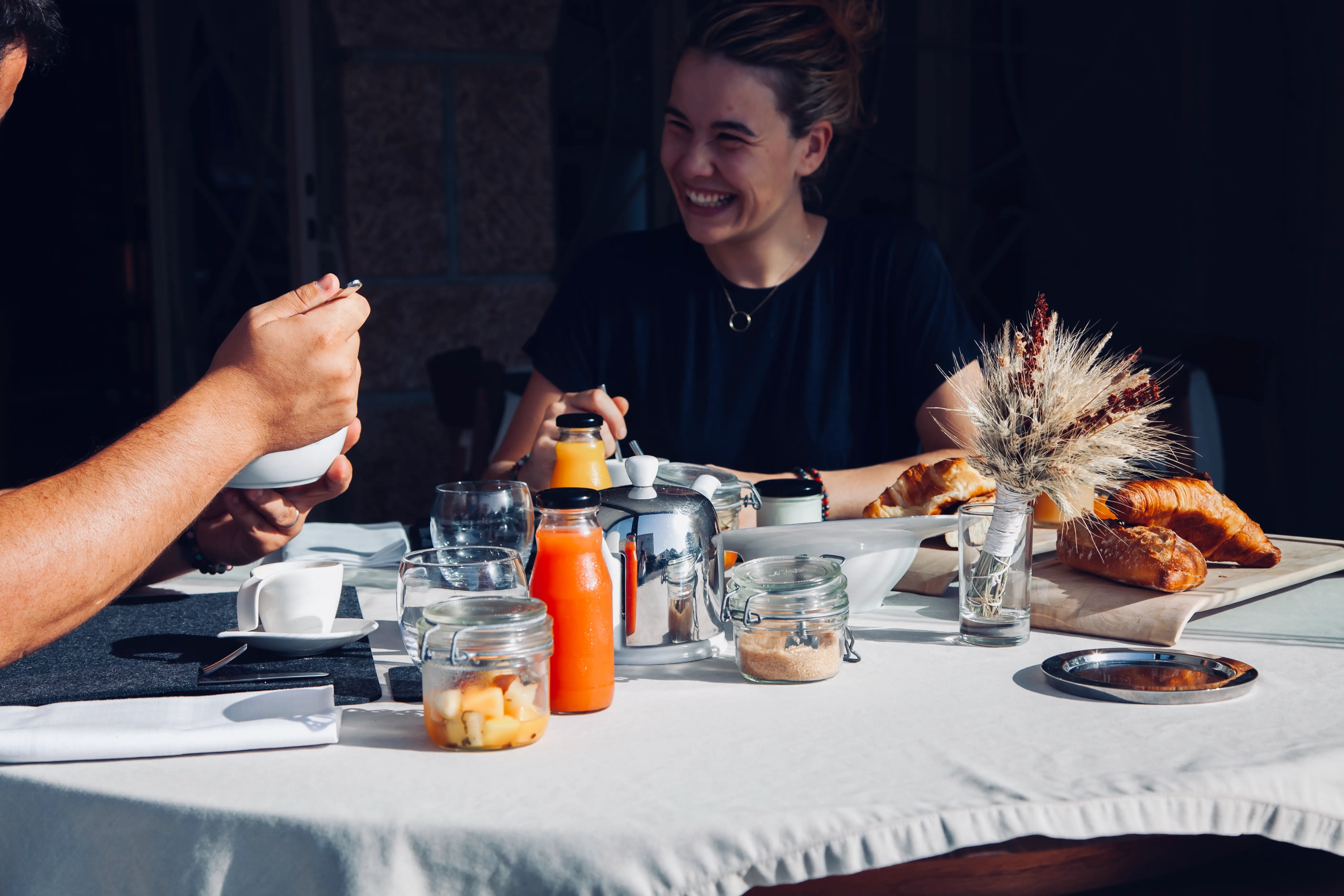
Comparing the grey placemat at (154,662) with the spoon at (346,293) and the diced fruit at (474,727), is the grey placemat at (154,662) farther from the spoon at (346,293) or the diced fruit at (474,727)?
the spoon at (346,293)

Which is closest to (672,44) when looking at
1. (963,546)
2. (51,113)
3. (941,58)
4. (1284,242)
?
(941,58)

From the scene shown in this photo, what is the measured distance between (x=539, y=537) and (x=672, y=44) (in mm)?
3299

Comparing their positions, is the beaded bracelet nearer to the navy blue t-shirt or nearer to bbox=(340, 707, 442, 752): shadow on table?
the navy blue t-shirt

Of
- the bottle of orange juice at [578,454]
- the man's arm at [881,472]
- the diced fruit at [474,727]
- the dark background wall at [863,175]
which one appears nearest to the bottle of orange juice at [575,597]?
the diced fruit at [474,727]

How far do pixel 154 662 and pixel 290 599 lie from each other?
0.41 ft

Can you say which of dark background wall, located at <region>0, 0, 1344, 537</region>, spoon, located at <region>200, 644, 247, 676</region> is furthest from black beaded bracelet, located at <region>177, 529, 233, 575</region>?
dark background wall, located at <region>0, 0, 1344, 537</region>

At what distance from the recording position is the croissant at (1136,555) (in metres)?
1.15

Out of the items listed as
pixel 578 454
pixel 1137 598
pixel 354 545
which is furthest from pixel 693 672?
pixel 354 545

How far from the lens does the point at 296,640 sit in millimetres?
1062

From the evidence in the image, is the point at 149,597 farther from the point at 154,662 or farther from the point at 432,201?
the point at 432,201

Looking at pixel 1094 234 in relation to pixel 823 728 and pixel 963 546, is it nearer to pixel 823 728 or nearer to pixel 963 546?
pixel 963 546

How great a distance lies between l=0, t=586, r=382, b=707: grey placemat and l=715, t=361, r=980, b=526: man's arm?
2.37 feet

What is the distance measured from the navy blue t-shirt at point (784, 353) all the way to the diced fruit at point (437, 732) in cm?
119

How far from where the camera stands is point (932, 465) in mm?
1466
